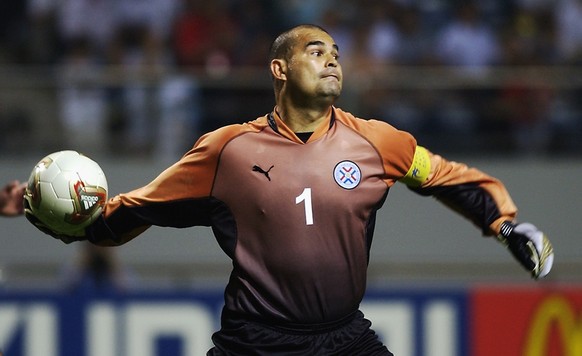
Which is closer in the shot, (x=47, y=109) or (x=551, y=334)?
(x=551, y=334)

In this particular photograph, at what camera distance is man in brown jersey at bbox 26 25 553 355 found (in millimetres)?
5281

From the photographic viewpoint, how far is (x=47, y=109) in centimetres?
1044

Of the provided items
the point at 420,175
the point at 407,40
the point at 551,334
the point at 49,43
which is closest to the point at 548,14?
the point at 407,40

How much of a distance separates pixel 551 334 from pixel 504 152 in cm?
218

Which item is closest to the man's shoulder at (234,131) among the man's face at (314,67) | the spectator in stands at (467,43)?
the man's face at (314,67)

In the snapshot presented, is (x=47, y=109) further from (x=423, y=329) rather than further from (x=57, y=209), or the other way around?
(x=57, y=209)

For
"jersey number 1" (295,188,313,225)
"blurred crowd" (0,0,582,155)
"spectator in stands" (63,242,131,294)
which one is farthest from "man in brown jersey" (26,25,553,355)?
"blurred crowd" (0,0,582,155)

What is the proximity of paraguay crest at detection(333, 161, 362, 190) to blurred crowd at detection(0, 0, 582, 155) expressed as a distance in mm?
4928

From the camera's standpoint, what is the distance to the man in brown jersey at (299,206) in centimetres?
528

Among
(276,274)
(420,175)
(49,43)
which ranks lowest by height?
(276,274)

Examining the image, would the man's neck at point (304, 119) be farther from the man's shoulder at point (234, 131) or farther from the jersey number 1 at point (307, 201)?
the jersey number 1 at point (307, 201)

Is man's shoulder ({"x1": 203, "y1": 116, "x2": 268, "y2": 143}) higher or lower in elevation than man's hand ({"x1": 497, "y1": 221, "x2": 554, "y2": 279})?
higher

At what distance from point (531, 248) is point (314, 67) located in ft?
4.10

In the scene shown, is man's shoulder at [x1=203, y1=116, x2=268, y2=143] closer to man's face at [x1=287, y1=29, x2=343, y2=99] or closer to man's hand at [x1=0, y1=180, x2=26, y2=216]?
man's face at [x1=287, y1=29, x2=343, y2=99]
